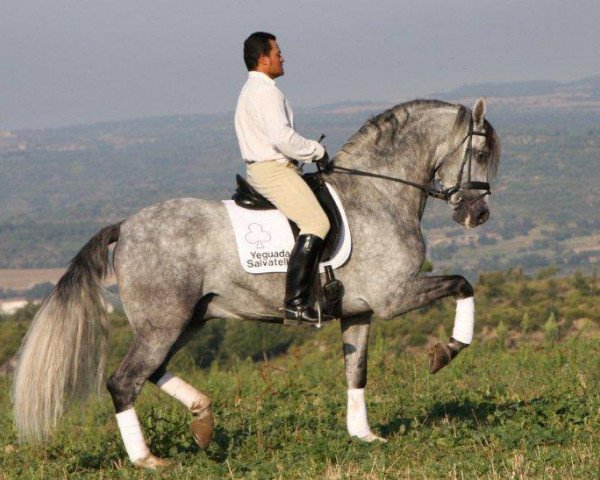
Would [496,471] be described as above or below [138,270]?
below

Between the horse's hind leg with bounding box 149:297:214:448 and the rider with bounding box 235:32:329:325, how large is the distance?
0.80 metres

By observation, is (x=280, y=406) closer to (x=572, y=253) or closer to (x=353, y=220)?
(x=353, y=220)

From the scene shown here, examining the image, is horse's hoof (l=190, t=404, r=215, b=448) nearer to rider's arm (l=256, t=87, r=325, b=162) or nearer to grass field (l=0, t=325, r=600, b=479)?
grass field (l=0, t=325, r=600, b=479)

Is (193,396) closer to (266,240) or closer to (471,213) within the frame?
(266,240)

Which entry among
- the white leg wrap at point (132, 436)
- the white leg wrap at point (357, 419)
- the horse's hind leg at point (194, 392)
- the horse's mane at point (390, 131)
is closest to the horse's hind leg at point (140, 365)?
the white leg wrap at point (132, 436)

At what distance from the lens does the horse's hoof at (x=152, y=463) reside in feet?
27.3

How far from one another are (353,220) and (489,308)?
24729mm

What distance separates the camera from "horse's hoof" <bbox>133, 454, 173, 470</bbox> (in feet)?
27.3

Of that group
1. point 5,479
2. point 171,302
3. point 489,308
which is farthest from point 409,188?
point 489,308

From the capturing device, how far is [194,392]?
8.64 meters

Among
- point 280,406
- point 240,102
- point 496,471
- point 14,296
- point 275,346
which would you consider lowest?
point 14,296

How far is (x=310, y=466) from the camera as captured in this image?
800 cm

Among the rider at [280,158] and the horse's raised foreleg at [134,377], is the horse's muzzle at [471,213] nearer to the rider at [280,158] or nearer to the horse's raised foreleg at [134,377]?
the rider at [280,158]

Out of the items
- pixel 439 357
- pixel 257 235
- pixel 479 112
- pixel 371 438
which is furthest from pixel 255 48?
pixel 371 438
